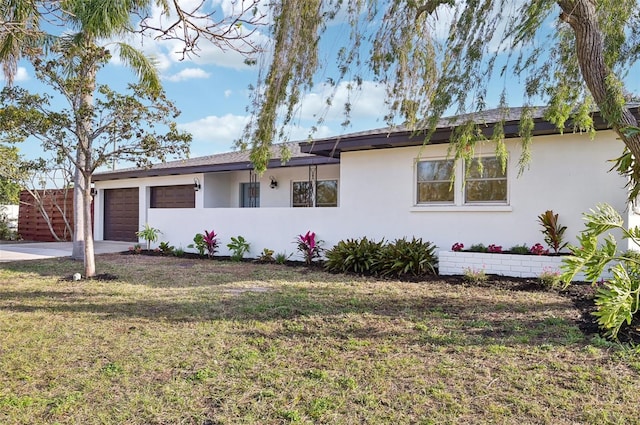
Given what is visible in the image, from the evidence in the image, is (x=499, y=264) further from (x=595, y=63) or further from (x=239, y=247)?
(x=239, y=247)

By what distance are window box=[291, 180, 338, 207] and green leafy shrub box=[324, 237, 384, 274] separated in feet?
13.8

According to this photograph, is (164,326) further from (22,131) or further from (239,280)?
(22,131)

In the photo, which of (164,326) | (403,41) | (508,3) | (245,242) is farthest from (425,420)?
(245,242)

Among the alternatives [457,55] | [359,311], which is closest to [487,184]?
[457,55]

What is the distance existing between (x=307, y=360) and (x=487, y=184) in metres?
6.75

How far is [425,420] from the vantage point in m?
3.14

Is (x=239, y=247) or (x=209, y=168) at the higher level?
(x=209, y=168)

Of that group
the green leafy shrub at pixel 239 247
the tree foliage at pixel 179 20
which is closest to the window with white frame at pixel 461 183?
the green leafy shrub at pixel 239 247

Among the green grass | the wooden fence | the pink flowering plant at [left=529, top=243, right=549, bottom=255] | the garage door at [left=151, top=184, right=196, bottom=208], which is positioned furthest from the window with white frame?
the wooden fence

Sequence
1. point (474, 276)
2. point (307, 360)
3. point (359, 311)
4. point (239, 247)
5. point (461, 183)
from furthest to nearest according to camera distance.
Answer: point (239, 247), point (461, 183), point (474, 276), point (359, 311), point (307, 360)

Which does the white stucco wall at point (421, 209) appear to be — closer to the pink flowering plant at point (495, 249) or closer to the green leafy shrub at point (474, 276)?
the pink flowering plant at point (495, 249)

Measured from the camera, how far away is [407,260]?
9.29 m

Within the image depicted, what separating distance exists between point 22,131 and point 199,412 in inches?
285

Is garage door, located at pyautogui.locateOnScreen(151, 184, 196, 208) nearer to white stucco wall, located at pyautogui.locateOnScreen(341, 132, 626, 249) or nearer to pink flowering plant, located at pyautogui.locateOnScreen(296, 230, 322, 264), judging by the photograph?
pink flowering plant, located at pyautogui.locateOnScreen(296, 230, 322, 264)
